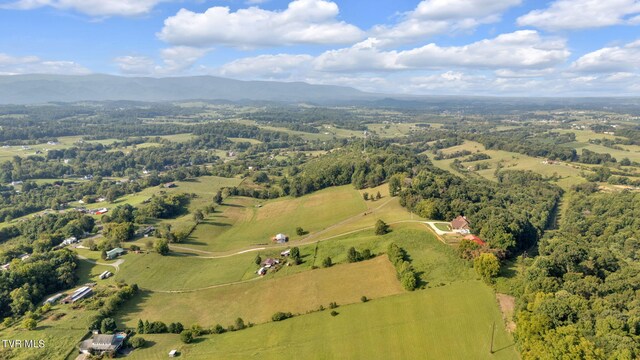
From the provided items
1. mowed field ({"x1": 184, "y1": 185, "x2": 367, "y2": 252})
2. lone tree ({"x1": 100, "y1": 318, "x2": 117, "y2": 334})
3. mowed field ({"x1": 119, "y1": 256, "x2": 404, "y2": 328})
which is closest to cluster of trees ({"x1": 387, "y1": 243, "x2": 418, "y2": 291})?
mowed field ({"x1": 119, "y1": 256, "x2": 404, "y2": 328})

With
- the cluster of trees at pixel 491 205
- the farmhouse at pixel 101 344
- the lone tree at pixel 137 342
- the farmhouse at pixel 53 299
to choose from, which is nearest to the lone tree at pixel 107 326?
the farmhouse at pixel 101 344

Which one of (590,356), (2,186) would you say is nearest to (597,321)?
(590,356)

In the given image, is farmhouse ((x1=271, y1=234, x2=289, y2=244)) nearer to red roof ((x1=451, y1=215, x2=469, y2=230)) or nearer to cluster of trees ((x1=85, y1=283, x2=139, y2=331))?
cluster of trees ((x1=85, y1=283, x2=139, y2=331))

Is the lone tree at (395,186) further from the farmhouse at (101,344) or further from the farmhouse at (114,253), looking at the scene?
the farmhouse at (101,344)

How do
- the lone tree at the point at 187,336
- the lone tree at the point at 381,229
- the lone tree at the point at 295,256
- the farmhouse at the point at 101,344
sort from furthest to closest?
the lone tree at the point at 381,229 < the lone tree at the point at 295,256 < the lone tree at the point at 187,336 < the farmhouse at the point at 101,344

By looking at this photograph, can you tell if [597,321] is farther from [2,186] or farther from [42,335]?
[2,186]

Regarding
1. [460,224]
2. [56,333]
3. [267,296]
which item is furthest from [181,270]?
[460,224]
